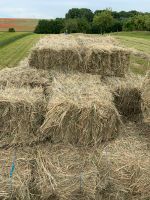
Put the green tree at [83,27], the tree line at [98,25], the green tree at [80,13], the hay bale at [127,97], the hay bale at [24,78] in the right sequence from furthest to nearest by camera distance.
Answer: the green tree at [80,13]
the green tree at [83,27]
the tree line at [98,25]
the hay bale at [127,97]
the hay bale at [24,78]

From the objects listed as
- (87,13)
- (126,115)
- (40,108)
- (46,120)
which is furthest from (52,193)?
(87,13)

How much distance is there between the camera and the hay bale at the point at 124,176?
5.24 metres

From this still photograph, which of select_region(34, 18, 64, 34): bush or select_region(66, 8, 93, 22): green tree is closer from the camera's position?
select_region(34, 18, 64, 34): bush

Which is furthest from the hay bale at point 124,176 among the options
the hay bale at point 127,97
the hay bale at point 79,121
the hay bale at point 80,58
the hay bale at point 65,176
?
the hay bale at point 80,58

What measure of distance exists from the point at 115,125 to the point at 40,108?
1.23 meters

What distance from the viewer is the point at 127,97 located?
26.1ft

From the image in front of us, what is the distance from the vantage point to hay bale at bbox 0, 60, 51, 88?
7574mm

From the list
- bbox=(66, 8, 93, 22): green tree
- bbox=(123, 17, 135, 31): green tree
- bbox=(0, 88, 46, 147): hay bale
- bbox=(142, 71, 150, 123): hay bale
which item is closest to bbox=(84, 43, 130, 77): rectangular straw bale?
bbox=(142, 71, 150, 123): hay bale

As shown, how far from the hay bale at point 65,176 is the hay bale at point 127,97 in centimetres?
253

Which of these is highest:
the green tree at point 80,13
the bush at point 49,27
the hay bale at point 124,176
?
the hay bale at point 124,176

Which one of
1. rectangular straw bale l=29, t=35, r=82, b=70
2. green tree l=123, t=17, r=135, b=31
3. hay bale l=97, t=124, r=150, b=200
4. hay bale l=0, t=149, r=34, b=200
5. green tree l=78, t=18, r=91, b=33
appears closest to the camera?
hay bale l=0, t=149, r=34, b=200

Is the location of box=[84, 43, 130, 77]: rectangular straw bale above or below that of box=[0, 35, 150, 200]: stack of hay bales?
above

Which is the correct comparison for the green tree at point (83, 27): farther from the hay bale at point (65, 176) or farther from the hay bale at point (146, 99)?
the hay bale at point (65, 176)

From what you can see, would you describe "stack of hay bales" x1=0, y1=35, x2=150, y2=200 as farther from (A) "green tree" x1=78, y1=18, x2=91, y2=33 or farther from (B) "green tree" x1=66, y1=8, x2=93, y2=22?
(B) "green tree" x1=66, y1=8, x2=93, y2=22
